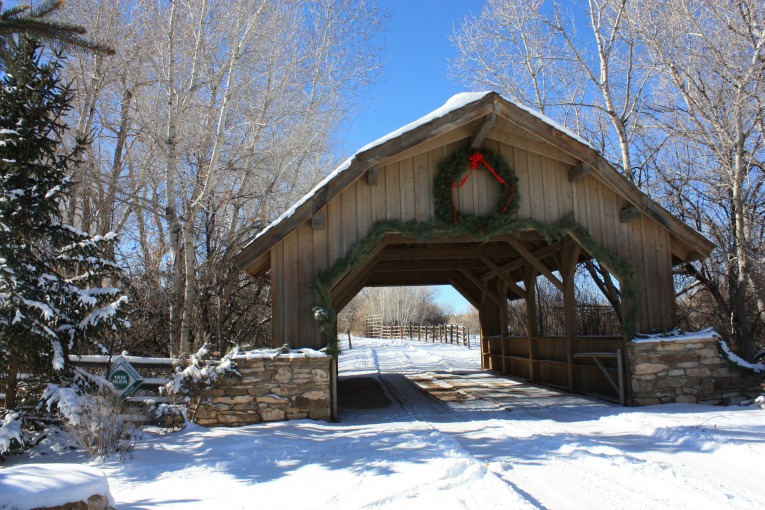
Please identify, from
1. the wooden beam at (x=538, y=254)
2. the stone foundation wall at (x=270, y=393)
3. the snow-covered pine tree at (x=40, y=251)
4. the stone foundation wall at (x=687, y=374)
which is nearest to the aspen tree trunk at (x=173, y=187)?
the stone foundation wall at (x=270, y=393)

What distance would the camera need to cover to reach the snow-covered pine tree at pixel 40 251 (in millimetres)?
6352

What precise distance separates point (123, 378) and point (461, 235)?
17.9ft

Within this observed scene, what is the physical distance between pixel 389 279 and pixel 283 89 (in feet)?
19.5

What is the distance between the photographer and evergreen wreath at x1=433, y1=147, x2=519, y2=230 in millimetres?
9156

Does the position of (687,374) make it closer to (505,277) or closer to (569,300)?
(569,300)

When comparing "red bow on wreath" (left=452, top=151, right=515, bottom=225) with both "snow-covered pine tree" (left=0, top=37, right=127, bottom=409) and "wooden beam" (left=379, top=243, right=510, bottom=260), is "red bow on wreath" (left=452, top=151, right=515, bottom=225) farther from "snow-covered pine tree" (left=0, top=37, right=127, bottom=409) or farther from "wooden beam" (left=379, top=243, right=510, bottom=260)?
"snow-covered pine tree" (left=0, top=37, right=127, bottom=409)

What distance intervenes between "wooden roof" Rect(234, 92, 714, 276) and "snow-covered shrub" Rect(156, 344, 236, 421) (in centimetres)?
148

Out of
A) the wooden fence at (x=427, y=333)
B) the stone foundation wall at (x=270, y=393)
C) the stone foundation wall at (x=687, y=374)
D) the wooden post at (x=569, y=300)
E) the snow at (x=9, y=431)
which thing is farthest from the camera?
the wooden fence at (x=427, y=333)

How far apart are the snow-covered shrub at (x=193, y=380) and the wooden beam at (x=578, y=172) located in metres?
6.23

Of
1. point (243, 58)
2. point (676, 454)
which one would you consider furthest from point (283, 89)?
point (676, 454)

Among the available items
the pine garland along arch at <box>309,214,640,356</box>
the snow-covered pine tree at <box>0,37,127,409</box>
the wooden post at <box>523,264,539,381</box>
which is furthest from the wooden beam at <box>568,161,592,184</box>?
the snow-covered pine tree at <box>0,37,127,409</box>

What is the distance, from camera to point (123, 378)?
7.22 m

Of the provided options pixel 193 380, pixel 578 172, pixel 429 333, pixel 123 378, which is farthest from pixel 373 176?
pixel 429 333

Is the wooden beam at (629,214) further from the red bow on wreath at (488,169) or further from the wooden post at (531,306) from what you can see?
the wooden post at (531,306)
